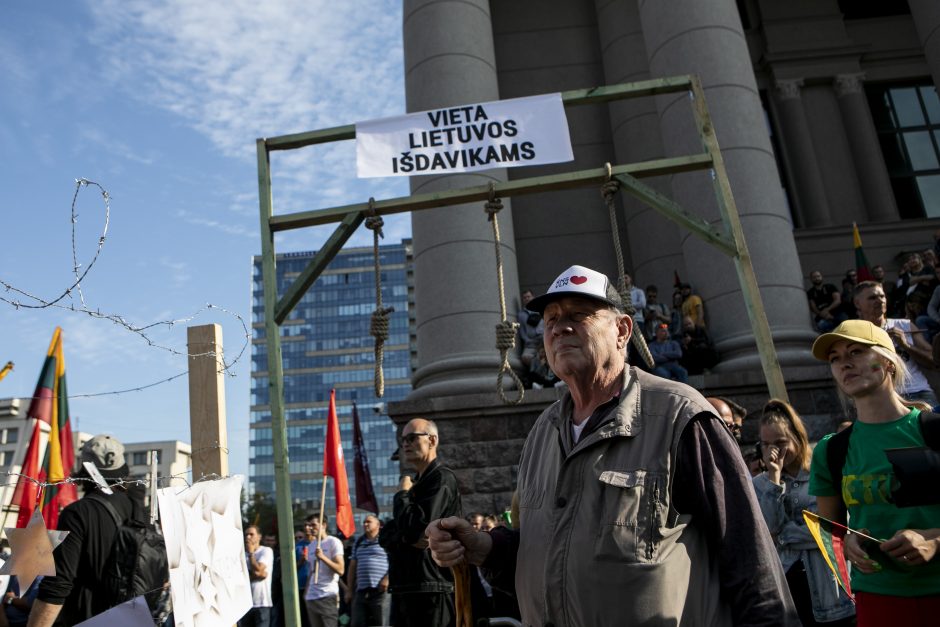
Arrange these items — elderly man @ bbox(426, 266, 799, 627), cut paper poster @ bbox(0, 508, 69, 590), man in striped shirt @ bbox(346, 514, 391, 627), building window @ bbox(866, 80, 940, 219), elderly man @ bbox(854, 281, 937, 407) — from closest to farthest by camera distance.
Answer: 1. elderly man @ bbox(426, 266, 799, 627)
2. cut paper poster @ bbox(0, 508, 69, 590)
3. elderly man @ bbox(854, 281, 937, 407)
4. man in striped shirt @ bbox(346, 514, 391, 627)
5. building window @ bbox(866, 80, 940, 219)

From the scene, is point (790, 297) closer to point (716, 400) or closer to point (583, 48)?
point (716, 400)

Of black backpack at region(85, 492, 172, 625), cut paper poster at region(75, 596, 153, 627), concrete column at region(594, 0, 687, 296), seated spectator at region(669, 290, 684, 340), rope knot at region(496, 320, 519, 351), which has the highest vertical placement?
concrete column at region(594, 0, 687, 296)

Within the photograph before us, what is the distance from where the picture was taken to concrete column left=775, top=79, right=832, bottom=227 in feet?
51.1

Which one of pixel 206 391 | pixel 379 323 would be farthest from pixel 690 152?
pixel 206 391

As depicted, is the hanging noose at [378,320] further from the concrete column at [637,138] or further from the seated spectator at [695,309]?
the concrete column at [637,138]

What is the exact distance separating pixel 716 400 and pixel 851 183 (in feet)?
42.6

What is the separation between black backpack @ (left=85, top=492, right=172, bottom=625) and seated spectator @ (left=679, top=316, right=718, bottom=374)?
7.06 m

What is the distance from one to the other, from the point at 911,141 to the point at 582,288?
17.3m

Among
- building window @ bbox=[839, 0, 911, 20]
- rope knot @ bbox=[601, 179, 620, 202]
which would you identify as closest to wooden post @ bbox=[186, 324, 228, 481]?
rope knot @ bbox=[601, 179, 620, 202]

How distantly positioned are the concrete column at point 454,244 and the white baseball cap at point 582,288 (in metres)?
7.06

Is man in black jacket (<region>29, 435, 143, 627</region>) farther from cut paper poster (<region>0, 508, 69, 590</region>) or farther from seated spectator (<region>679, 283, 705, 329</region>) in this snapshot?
seated spectator (<region>679, 283, 705, 329</region>)

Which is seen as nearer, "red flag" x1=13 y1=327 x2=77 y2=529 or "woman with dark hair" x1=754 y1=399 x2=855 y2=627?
"woman with dark hair" x1=754 y1=399 x2=855 y2=627

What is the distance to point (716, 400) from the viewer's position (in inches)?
198

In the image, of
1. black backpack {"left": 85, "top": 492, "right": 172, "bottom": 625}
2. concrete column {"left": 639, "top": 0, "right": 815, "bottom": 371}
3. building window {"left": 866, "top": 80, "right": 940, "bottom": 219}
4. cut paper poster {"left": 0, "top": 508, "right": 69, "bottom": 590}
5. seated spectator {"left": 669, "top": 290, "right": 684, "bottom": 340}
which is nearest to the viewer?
cut paper poster {"left": 0, "top": 508, "right": 69, "bottom": 590}
